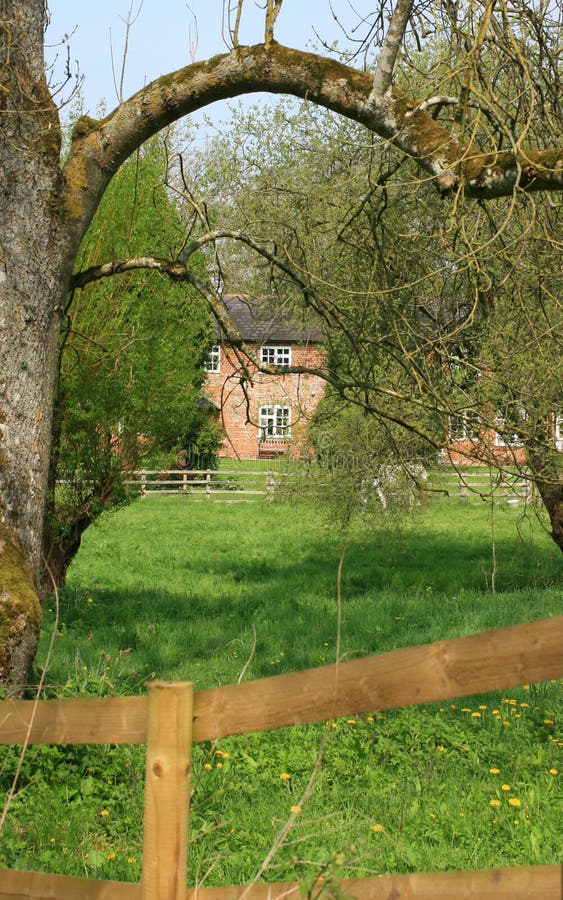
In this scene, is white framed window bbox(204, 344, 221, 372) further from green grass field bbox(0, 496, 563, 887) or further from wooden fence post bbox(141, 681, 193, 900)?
wooden fence post bbox(141, 681, 193, 900)

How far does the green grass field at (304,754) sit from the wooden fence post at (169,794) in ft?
0.91

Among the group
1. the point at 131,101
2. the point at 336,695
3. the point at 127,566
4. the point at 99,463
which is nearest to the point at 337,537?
the point at 127,566

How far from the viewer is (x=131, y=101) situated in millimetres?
6312

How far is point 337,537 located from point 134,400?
36.6 feet

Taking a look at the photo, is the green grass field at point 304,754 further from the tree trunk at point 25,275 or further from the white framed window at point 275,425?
the white framed window at point 275,425

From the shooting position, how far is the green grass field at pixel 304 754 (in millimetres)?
4609

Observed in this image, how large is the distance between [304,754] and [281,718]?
4469 mm

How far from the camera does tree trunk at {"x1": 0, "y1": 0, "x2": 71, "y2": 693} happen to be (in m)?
6.01

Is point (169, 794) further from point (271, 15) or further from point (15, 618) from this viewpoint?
point (271, 15)

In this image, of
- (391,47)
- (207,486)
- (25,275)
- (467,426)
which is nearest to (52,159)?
(25,275)

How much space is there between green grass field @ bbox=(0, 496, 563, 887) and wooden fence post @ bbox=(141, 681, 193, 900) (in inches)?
11.0

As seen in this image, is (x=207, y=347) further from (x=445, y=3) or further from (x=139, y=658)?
(x=445, y=3)

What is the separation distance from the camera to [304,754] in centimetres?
640

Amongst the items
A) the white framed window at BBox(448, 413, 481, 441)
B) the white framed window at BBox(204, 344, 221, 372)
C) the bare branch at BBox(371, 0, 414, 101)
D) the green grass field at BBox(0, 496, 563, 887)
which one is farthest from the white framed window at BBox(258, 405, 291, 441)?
the bare branch at BBox(371, 0, 414, 101)
